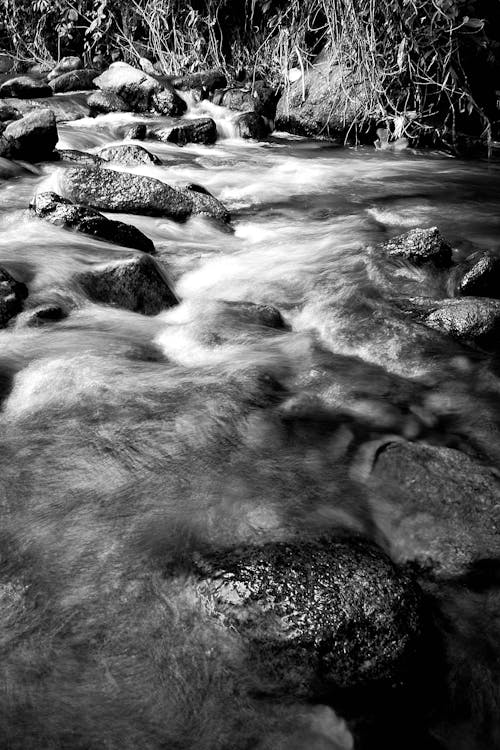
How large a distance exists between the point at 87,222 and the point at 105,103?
20.1 ft

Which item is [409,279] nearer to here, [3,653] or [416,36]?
[3,653]

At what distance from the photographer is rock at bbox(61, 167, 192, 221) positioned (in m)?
5.08

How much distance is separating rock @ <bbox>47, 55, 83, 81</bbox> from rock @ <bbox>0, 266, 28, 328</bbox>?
9.11 m

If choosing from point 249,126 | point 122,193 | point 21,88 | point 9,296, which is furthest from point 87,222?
point 21,88

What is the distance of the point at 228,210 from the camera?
600cm

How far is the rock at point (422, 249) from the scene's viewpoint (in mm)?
4332

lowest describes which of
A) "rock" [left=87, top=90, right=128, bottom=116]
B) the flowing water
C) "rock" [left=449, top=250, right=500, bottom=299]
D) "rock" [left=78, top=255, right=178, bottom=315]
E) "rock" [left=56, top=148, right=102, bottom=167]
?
the flowing water

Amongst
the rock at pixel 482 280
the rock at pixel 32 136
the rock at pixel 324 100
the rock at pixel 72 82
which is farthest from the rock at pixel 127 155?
the rock at pixel 72 82

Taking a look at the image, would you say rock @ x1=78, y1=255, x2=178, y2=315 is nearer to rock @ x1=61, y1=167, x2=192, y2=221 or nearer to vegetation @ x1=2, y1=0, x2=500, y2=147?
rock @ x1=61, y1=167, x2=192, y2=221

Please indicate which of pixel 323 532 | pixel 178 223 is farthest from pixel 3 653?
pixel 178 223

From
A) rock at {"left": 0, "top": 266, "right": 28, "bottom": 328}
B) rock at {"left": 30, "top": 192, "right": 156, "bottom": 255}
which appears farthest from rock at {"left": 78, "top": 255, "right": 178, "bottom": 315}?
rock at {"left": 30, "top": 192, "right": 156, "bottom": 255}

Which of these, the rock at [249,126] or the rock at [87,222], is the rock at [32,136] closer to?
the rock at [87,222]

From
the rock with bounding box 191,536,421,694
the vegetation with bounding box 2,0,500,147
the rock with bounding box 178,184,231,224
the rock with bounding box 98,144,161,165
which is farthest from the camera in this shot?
the vegetation with bounding box 2,0,500,147

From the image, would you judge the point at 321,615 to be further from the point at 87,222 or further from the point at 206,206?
the point at 206,206
